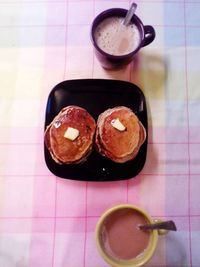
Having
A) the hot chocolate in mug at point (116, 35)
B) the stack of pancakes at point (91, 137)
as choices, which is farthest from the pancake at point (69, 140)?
the hot chocolate in mug at point (116, 35)

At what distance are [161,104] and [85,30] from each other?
11.6 inches

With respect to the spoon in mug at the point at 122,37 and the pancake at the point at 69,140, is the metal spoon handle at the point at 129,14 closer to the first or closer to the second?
the spoon in mug at the point at 122,37

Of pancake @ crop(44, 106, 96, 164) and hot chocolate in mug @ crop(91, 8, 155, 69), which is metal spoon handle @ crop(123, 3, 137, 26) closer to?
hot chocolate in mug @ crop(91, 8, 155, 69)

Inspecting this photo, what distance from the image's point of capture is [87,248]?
71 cm

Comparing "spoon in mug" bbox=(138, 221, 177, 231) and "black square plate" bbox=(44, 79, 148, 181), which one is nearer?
"spoon in mug" bbox=(138, 221, 177, 231)

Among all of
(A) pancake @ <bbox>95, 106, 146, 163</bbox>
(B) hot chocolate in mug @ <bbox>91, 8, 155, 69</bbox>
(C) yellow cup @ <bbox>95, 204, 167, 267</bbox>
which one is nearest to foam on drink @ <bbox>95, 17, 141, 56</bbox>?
(B) hot chocolate in mug @ <bbox>91, 8, 155, 69</bbox>

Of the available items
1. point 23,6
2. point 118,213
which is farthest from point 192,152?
point 23,6

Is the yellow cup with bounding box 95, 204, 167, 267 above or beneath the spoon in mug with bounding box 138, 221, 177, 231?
beneath

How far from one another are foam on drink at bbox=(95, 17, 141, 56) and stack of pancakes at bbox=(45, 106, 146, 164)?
148mm

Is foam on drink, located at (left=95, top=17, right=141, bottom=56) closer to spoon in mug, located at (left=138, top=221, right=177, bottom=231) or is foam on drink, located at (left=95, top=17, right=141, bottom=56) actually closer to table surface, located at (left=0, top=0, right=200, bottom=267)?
table surface, located at (left=0, top=0, right=200, bottom=267)

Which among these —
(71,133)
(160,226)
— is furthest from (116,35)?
(160,226)

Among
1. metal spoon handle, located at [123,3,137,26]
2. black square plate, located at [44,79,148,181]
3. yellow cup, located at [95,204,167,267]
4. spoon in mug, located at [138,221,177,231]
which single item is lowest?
yellow cup, located at [95,204,167,267]

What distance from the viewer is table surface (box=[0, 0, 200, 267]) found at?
72cm

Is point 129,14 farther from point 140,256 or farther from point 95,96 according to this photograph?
point 140,256
